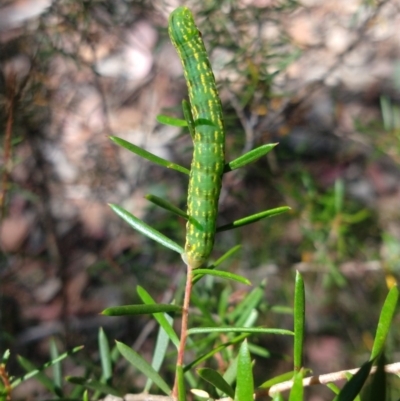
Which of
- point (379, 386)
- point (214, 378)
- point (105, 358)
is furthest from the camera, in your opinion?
point (105, 358)

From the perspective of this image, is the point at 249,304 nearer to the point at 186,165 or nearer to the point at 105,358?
the point at 105,358

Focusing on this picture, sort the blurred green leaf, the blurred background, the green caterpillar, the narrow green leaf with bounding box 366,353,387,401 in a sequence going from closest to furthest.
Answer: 1. the narrow green leaf with bounding box 366,353,387,401
2. the green caterpillar
3. the blurred green leaf
4. the blurred background

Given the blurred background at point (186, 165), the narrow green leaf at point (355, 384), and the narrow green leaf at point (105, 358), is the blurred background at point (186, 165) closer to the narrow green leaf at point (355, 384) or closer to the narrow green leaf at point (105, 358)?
the narrow green leaf at point (105, 358)

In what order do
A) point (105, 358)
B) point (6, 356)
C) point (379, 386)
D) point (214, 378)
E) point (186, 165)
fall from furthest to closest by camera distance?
point (186, 165) < point (105, 358) < point (6, 356) < point (214, 378) < point (379, 386)

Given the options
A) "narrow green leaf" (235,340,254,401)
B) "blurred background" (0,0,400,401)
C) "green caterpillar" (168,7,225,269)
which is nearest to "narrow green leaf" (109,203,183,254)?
"green caterpillar" (168,7,225,269)

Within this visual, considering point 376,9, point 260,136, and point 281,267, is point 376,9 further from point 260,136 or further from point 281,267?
point 281,267

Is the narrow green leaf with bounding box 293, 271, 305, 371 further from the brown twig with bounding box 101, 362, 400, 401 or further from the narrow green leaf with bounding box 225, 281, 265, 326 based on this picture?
the narrow green leaf with bounding box 225, 281, 265, 326

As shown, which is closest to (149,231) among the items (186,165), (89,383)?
(89,383)

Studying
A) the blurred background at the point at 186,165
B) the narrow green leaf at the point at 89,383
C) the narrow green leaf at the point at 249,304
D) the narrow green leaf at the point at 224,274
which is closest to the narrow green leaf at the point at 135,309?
Answer: the narrow green leaf at the point at 224,274
